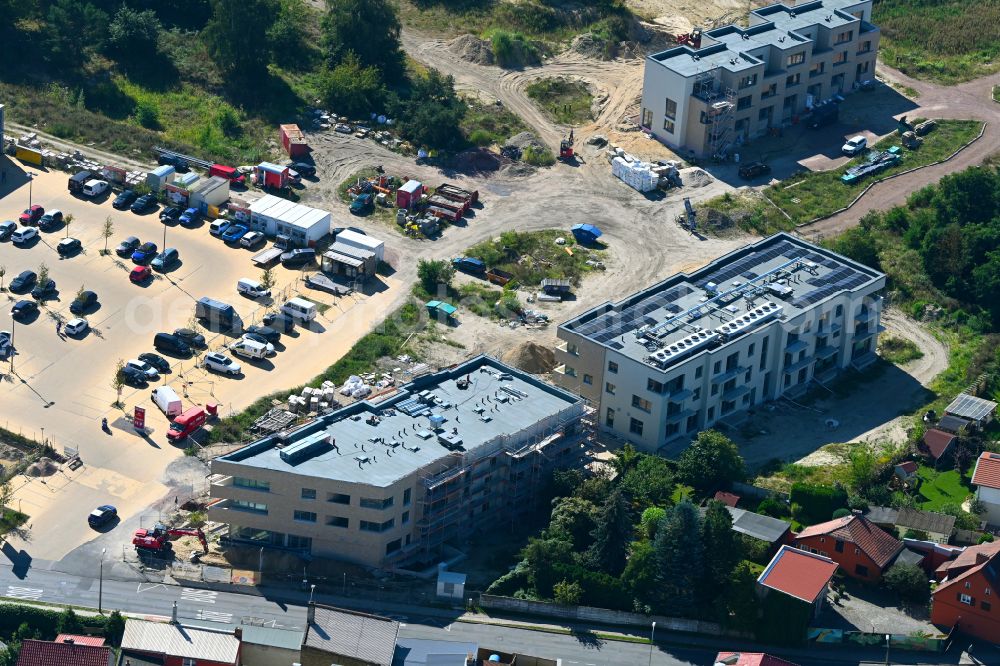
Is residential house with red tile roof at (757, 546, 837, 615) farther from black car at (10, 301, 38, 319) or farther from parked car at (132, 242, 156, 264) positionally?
black car at (10, 301, 38, 319)

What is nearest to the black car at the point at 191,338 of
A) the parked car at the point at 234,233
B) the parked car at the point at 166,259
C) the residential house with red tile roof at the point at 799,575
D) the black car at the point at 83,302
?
the black car at the point at 83,302

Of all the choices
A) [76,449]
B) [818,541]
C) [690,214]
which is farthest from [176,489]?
[690,214]

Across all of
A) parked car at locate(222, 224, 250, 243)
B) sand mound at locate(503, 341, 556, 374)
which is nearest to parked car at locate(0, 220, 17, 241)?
parked car at locate(222, 224, 250, 243)

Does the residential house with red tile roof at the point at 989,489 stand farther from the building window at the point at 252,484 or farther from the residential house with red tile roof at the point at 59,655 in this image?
the residential house with red tile roof at the point at 59,655

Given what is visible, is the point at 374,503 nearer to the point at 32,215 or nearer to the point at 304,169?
the point at 32,215

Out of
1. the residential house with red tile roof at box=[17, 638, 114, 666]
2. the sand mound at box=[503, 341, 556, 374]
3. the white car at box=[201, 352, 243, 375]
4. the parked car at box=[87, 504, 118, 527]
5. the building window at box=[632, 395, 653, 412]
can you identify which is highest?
the residential house with red tile roof at box=[17, 638, 114, 666]

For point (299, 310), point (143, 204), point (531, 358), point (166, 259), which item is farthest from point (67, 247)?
point (531, 358)

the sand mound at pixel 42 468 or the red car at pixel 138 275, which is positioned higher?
the sand mound at pixel 42 468
